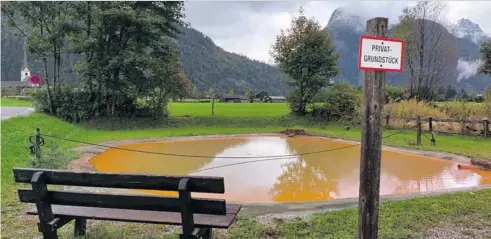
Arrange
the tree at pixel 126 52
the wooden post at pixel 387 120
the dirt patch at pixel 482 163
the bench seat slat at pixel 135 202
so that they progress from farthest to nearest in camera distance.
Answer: the tree at pixel 126 52, the wooden post at pixel 387 120, the dirt patch at pixel 482 163, the bench seat slat at pixel 135 202

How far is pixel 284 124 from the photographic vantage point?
19078 millimetres

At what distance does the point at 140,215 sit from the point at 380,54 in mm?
2269

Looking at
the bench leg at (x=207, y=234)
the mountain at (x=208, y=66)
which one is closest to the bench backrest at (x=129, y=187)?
the bench leg at (x=207, y=234)

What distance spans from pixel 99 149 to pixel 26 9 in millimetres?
9453

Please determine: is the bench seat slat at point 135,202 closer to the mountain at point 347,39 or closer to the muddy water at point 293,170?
the muddy water at point 293,170

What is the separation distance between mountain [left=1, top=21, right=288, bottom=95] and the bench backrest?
224ft

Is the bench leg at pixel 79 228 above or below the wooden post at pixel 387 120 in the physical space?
below

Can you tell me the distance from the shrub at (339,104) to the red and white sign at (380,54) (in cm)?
1597

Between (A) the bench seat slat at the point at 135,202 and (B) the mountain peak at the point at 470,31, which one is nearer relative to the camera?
(A) the bench seat slat at the point at 135,202

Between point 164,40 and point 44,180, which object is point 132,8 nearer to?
point 164,40

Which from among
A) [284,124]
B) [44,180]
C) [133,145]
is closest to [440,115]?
[284,124]

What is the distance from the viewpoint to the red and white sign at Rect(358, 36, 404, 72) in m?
2.54

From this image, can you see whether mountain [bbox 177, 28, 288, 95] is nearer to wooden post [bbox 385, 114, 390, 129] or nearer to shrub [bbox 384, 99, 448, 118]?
shrub [bbox 384, 99, 448, 118]

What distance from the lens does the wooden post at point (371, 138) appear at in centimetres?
259
